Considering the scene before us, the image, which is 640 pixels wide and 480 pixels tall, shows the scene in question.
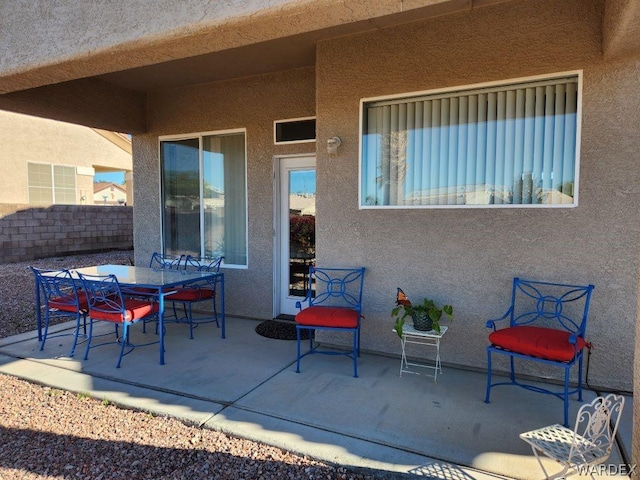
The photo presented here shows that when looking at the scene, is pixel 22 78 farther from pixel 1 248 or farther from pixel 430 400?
pixel 1 248

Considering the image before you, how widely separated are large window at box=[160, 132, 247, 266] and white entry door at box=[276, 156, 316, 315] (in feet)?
2.02

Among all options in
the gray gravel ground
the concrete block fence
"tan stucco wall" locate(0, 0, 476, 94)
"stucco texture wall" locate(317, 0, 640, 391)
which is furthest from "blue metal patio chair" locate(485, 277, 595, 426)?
the concrete block fence

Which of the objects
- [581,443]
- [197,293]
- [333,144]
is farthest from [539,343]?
[197,293]

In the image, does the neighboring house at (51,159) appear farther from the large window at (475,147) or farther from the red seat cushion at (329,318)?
the red seat cushion at (329,318)

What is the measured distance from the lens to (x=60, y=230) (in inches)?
467

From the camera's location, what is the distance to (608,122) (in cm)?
335

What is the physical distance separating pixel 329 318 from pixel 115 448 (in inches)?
75.7

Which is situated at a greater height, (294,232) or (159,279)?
(294,232)

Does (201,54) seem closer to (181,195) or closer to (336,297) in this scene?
(336,297)

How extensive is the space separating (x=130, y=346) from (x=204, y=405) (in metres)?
1.90

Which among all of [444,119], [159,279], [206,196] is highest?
[444,119]

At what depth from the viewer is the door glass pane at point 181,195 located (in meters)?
6.25

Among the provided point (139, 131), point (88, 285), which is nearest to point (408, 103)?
point (88, 285)

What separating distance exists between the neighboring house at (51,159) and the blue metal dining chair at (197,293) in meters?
9.44
